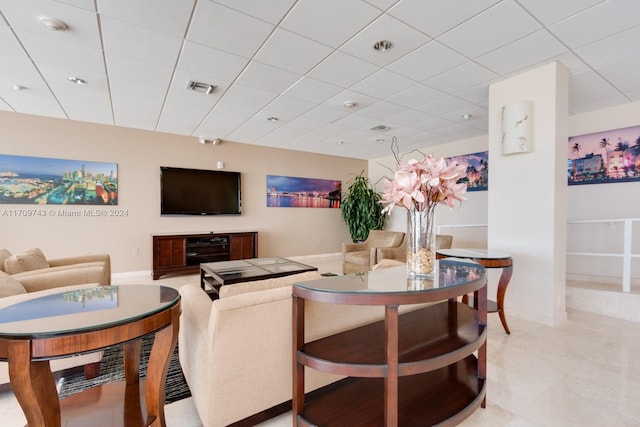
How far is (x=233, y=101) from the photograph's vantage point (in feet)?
13.0

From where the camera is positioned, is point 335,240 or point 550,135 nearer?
point 550,135

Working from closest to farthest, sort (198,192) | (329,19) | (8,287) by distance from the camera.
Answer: (8,287) < (329,19) < (198,192)

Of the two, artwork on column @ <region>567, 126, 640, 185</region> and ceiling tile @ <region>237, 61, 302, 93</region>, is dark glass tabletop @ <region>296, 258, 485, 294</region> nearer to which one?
ceiling tile @ <region>237, 61, 302, 93</region>

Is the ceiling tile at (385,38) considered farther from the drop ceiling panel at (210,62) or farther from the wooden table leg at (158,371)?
the wooden table leg at (158,371)

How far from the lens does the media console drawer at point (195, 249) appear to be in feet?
16.8

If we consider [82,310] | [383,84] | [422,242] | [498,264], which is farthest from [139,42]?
[498,264]

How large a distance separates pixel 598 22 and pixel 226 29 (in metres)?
2.99

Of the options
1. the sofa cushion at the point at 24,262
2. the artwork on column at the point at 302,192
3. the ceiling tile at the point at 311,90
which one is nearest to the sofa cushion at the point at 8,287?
the sofa cushion at the point at 24,262

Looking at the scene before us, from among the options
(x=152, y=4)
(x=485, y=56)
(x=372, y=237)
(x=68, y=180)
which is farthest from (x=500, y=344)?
(x=68, y=180)

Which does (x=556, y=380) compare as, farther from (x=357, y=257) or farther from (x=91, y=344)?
(x=357, y=257)

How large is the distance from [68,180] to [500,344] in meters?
6.41

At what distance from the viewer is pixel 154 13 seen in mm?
2215

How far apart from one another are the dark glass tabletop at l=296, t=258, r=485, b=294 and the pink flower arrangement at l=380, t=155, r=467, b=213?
380mm

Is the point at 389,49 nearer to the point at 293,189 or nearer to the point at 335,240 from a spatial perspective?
the point at 293,189
